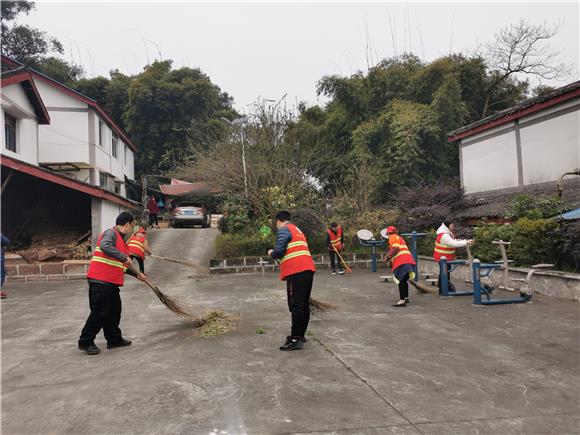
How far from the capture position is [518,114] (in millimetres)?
14320

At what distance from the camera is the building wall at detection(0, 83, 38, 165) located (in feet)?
46.9

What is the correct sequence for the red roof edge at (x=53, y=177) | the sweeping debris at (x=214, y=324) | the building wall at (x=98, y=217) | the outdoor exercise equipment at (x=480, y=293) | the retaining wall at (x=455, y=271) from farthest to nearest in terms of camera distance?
the building wall at (x=98, y=217)
the red roof edge at (x=53, y=177)
the retaining wall at (x=455, y=271)
the outdoor exercise equipment at (x=480, y=293)
the sweeping debris at (x=214, y=324)

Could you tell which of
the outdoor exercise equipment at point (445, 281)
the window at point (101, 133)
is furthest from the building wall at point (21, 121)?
the outdoor exercise equipment at point (445, 281)

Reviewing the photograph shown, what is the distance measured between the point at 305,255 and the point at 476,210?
1067 cm

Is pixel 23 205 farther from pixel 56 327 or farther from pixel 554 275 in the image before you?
pixel 554 275

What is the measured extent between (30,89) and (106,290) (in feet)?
44.4

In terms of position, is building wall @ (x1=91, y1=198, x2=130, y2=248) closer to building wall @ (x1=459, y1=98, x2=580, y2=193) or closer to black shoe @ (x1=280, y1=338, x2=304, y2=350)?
black shoe @ (x1=280, y1=338, x2=304, y2=350)

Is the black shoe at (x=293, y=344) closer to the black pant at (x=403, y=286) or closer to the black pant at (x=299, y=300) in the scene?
the black pant at (x=299, y=300)

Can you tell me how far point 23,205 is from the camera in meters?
16.1

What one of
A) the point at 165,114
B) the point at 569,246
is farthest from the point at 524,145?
the point at 165,114

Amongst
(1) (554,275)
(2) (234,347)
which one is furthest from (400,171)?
(2) (234,347)

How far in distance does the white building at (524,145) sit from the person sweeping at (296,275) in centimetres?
1041

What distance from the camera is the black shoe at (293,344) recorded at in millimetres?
5309

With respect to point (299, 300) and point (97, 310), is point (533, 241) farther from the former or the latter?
point (97, 310)
